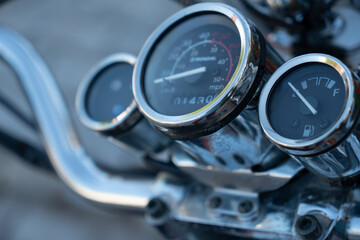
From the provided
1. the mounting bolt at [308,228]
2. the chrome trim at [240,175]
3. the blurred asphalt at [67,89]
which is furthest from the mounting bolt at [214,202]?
the blurred asphalt at [67,89]

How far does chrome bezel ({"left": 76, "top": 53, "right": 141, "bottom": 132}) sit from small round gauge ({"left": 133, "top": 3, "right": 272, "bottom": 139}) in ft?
0.17

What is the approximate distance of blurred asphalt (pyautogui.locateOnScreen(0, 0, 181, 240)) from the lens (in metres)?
1.67

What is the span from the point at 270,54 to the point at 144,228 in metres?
1.22

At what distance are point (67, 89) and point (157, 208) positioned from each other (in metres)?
1.54

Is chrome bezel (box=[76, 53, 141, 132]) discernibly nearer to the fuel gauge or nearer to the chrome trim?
the chrome trim

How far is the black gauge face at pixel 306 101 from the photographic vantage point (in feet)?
1.55

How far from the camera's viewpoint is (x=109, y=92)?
2.46ft

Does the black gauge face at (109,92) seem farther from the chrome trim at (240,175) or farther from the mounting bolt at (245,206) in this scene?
the mounting bolt at (245,206)

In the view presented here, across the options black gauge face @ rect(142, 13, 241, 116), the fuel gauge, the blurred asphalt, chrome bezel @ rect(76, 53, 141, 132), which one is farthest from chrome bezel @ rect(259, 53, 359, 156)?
the blurred asphalt

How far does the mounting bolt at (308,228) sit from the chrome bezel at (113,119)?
0.27 metres

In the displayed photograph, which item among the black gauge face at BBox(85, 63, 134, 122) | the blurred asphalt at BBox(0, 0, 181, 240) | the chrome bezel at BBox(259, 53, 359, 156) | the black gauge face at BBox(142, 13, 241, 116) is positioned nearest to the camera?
the chrome bezel at BBox(259, 53, 359, 156)

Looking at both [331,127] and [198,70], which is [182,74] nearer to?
[198,70]

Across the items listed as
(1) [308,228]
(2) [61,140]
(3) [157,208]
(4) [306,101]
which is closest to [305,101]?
(4) [306,101]

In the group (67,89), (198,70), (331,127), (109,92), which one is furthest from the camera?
(67,89)
